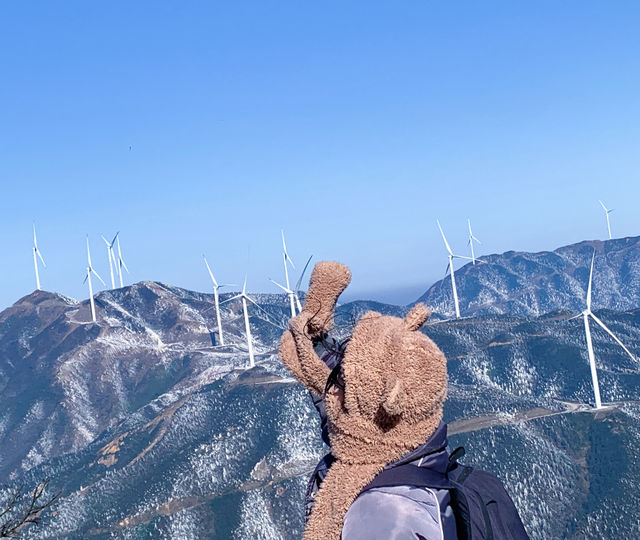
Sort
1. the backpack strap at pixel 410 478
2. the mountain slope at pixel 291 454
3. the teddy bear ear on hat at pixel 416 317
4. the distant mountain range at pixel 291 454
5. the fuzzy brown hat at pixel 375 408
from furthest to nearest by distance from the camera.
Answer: the mountain slope at pixel 291 454, the distant mountain range at pixel 291 454, the teddy bear ear on hat at pixel 416 317, the fuzzy brown hat at pixel 375 408, the backpack strap at pixel 410 478

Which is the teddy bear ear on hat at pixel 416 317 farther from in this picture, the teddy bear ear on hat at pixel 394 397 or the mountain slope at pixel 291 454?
the mountain slope at pixel 291 454

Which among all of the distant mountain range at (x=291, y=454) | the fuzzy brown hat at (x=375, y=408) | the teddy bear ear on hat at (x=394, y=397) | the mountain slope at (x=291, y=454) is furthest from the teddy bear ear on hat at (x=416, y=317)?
the distant mountain range at (x=291, y=454)

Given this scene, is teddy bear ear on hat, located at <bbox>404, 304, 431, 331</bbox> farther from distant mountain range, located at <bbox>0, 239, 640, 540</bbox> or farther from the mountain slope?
distant mountain range, located at <bbox>0, 239, 640, 540</bbox>

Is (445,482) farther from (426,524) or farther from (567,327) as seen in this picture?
(567,327)

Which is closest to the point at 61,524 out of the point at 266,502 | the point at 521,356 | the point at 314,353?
the point at 266,502

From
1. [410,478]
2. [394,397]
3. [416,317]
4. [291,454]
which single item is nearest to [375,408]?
[394,397]

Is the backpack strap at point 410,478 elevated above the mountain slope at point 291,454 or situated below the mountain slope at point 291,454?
above
